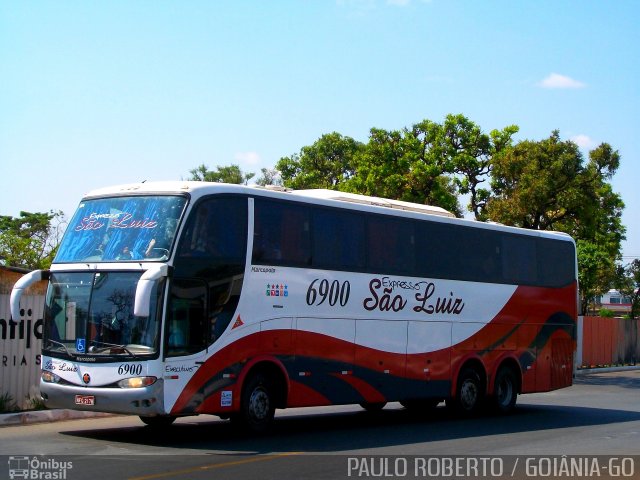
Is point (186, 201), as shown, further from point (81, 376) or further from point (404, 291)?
point (404, 291)

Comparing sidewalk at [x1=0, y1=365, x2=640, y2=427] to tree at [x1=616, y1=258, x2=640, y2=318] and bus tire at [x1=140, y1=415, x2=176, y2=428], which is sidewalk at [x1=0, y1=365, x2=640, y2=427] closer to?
bus tire at [x1=140, y1=415, x2=176, y2=428]

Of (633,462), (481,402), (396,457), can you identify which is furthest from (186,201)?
(481,402)

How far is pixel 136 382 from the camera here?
→ 41.8ft

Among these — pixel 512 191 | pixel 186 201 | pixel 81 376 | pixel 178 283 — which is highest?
pixel 512 191

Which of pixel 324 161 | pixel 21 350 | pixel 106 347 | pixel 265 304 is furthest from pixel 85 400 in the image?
pixel 324 161

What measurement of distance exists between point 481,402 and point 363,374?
4.32m

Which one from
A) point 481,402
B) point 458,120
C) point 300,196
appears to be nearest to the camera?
point 300,196

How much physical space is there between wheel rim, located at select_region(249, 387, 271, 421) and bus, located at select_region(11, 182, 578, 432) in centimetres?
3

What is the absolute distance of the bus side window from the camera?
1303cm

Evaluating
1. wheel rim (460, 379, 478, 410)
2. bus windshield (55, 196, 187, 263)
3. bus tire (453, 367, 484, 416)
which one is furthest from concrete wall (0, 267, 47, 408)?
wheel rim (460, 379, 478, 410)

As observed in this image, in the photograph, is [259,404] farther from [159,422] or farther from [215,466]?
[215,466]

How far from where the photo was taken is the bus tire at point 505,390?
20188mm

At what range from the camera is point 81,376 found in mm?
13164

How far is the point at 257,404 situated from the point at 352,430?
2.55m
